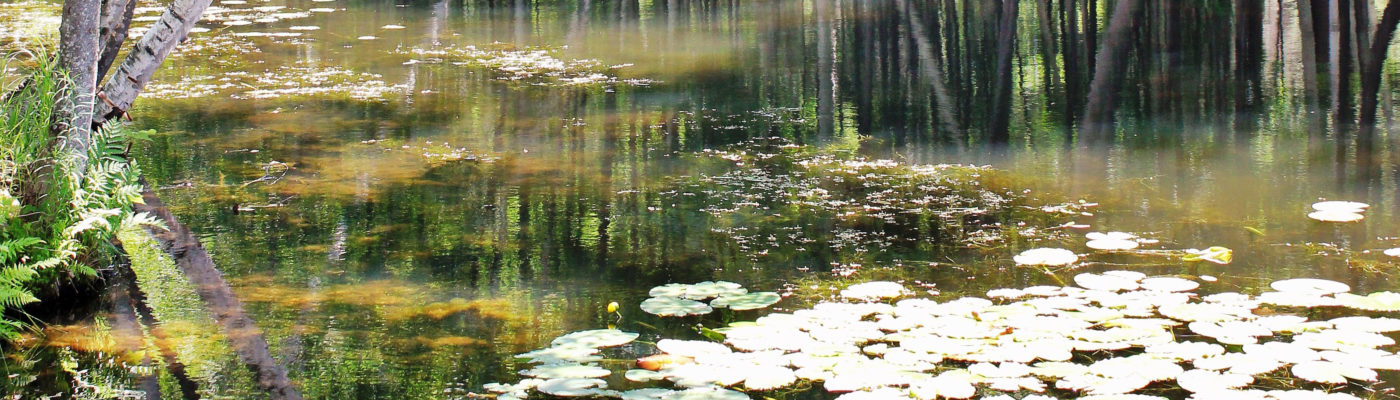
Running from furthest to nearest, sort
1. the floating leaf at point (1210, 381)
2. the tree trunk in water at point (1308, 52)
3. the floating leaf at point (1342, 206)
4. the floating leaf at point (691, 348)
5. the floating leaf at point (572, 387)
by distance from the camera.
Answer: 1. the tree trunk in water at point (1308, 52)
2. the floating leaf at point (1342, 206)
3. the floating leaf at point (691, 348)
4. the floating leaf at point (572, 387)
5. the floating leaf at point (1210, 381)

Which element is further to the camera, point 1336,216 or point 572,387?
point 1336,216

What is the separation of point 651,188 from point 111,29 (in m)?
2.53

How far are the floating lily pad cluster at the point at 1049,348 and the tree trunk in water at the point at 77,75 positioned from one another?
2231 mm

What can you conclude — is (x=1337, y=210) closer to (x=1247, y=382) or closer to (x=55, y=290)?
(x=1247, y=382)

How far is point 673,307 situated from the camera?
4.52 m

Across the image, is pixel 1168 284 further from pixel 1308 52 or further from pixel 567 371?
pixel 1308 52

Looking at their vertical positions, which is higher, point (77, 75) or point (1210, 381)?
point (77, 75)

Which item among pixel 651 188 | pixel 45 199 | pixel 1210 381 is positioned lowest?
pixel 1210 381

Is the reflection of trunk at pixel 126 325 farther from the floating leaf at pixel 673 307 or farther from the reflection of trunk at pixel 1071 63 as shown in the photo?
the reflection of trunk at pixel 1071 63

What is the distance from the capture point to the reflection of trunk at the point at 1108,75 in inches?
307

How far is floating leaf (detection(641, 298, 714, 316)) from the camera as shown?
4465 mm

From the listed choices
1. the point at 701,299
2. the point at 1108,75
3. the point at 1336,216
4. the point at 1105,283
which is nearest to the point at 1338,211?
the point at 1336,216

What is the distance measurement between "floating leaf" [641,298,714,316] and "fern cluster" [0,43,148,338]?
1.87 meters

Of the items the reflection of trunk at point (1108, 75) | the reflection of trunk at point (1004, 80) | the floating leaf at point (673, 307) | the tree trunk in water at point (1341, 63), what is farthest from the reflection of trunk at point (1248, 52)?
the floating leaf at point (673, 307)
